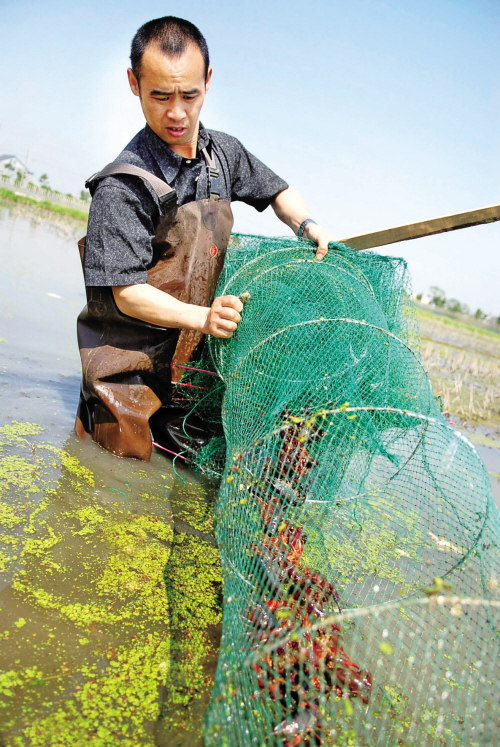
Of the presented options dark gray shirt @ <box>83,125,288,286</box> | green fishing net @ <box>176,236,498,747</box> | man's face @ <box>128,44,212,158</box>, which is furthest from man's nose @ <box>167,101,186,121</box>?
green fishing net @ <box>176,236,498,747</box>

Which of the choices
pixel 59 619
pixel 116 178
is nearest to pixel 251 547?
pixel 59 619

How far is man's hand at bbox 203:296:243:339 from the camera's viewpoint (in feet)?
8.09

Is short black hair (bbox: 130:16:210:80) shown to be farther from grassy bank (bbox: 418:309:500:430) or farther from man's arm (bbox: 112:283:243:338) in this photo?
grassy bank (bbox: 418:309:500:430)

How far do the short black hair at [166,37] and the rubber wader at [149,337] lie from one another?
1.99ft

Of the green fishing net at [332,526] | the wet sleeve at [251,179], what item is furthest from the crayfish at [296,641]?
the wet sleeve at [251,179]

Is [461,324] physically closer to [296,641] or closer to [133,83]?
[133,83]

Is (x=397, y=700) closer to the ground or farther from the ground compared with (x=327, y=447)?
closer to the ground

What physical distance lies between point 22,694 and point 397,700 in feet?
4.14

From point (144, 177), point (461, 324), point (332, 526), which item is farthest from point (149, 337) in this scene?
point (461, 324)

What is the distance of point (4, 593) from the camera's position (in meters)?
1.82

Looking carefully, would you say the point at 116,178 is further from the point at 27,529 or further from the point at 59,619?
the point at 59,619

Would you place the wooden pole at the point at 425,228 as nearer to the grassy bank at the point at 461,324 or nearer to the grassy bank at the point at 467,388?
the grassy bank at the point at 467,388

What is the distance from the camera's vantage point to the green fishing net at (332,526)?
1.53 m

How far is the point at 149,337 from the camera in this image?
120 inches
